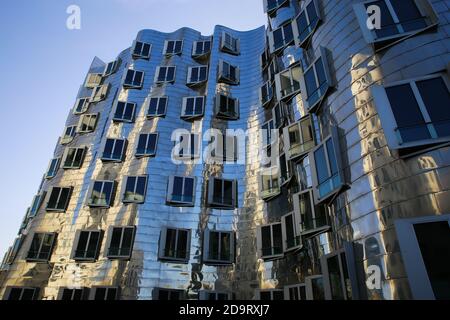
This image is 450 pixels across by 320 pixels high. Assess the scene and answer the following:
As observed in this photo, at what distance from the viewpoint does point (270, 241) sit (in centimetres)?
1878

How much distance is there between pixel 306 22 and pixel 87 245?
64.8 ft

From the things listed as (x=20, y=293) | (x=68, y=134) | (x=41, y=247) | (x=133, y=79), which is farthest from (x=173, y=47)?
(x=20, y=293)

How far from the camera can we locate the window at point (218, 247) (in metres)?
19.9

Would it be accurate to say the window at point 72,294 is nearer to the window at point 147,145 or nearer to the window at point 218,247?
the window at point 218,247

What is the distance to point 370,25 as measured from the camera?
495 inches

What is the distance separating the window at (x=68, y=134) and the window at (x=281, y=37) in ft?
68.3

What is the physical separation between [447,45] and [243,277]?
15782 mm

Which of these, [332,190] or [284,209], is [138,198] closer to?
[284,209]

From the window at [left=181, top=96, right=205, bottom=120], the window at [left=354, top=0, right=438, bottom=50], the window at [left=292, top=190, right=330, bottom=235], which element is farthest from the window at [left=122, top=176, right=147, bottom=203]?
the window at [left=354, top=0, right=438, bottom=50]

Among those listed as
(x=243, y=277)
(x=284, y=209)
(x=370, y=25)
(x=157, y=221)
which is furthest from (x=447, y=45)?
(x=157, y=221)

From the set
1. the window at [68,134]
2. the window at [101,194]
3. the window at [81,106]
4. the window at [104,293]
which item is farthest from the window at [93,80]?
the window at [104,293]

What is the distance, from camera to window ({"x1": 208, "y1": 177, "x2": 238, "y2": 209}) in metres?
21.6

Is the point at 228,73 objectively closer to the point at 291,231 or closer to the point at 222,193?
the point at 222,193

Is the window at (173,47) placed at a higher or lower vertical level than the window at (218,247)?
higher
